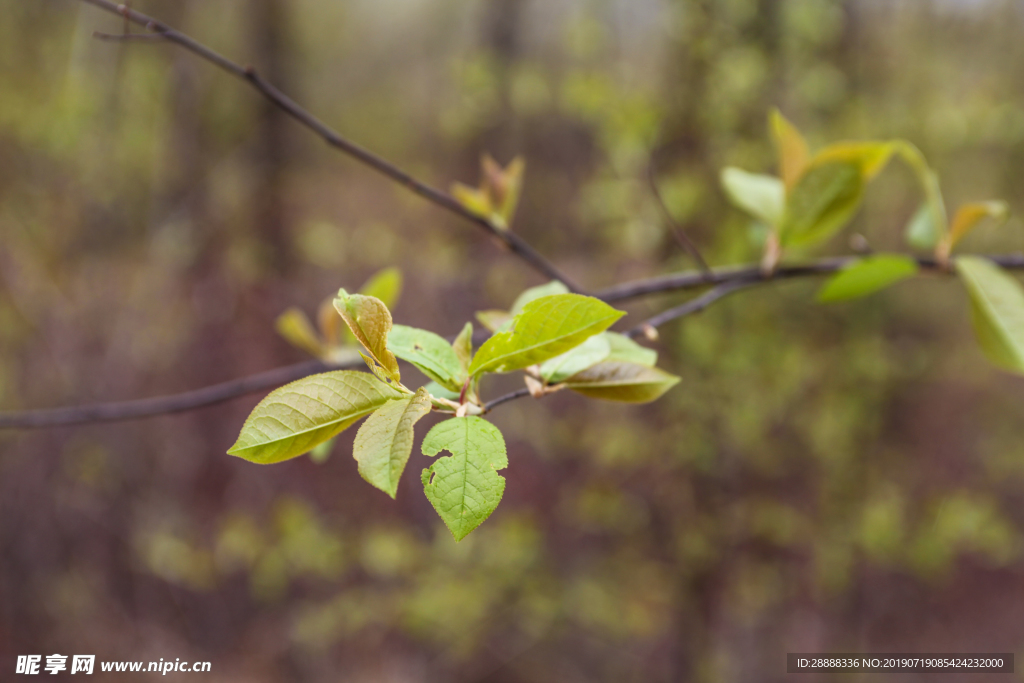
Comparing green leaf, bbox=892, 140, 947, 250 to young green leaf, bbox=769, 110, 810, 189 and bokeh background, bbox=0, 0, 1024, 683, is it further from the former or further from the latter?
bokeh background, bbox=0, 0, 1024, 683

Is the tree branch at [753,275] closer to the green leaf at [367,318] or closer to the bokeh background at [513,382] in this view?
the green leaf at [367,318]

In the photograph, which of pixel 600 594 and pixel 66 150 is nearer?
pixel 600 594

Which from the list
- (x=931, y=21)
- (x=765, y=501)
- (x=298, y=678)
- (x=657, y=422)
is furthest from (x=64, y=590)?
(x=931, y=21)

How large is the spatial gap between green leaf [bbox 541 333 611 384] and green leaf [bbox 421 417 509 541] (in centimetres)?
9

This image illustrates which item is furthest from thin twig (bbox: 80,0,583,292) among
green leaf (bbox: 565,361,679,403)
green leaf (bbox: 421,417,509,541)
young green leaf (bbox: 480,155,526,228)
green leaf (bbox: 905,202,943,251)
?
green leaf (bbox: 905,202,943,251)

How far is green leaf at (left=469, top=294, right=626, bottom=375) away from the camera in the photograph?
0.37m

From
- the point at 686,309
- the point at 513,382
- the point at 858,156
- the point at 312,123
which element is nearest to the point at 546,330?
the point at 686,309

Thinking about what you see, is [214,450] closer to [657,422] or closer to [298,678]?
[298,678]

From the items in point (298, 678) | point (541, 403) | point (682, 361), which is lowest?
point (298, 678)

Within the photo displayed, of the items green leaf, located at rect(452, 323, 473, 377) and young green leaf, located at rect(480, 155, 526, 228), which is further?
young green leaf, located at rect(480, 155, 526, 228)

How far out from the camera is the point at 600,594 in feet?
6.98

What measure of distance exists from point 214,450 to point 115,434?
0.42 m

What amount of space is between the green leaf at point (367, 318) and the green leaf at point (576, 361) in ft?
0.43

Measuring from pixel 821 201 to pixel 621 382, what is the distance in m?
0.39
